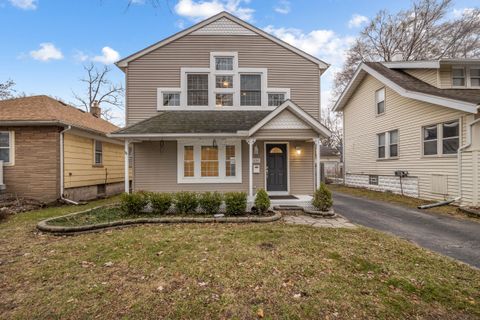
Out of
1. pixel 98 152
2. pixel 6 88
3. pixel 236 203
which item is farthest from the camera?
pixel 6 88

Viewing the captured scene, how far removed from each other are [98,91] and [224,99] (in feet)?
77.0

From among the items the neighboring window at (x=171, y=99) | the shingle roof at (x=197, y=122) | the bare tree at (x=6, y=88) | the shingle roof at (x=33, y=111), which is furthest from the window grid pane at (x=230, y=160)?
the bare tree at (x=6, y=88)

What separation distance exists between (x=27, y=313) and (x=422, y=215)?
Answer: 414 inches

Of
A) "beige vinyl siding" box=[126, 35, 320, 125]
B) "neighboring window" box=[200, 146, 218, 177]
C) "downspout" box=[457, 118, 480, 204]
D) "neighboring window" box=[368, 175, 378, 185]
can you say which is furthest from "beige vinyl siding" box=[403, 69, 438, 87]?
"neighboring window" box=[200, 146, 218, 177]

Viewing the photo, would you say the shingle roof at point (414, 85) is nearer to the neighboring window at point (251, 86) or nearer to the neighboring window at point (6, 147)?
the neighboring window at point (251, 86)

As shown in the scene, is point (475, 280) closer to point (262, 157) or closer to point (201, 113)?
point (262, 157)

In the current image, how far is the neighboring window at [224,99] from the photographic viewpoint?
10547 millimetres

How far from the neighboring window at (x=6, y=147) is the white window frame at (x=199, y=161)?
7.47m

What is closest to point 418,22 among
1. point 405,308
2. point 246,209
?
point 246,209

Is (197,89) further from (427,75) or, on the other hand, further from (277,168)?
(427,75)

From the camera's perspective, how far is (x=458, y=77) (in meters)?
11.5

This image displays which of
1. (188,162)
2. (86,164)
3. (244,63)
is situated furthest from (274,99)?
(86,164)

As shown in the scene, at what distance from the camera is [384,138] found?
44.5 feet

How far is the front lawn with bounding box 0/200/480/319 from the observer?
9.45 ft
